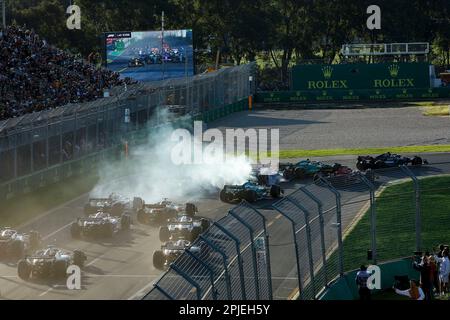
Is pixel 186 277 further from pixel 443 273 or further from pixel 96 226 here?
pixel 96 226

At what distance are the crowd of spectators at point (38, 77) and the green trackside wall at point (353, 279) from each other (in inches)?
1225

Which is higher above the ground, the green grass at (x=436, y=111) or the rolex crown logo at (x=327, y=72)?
the rolex crown logo at (x=327, y=72)

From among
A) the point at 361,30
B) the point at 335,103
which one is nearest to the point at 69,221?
the point at 335,103

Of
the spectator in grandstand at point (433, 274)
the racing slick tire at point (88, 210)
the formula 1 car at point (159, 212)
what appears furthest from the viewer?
the racing slick tire at point (88, 210)

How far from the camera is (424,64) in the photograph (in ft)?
268

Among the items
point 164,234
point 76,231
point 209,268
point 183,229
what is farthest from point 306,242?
point 76,231

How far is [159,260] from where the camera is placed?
79.7ft

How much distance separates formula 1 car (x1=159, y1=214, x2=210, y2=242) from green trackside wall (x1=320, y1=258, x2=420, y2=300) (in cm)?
719

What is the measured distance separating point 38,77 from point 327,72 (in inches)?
1211

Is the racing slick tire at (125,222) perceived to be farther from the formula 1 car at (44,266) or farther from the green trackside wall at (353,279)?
the green trackside wall at (353,279)

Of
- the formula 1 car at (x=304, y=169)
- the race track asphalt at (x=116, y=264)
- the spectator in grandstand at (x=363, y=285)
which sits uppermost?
the spectator in grandstand at (x=363, y=285)

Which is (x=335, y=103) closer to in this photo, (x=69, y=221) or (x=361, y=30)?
(x=361, y=30)

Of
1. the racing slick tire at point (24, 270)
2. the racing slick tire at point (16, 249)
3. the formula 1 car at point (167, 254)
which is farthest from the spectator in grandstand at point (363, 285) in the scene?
the racing slick tire at point (16, 249)

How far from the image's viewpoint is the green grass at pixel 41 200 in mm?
31994
